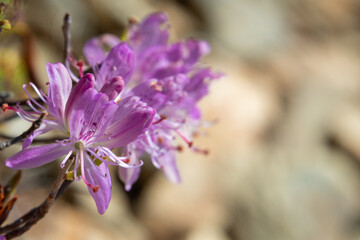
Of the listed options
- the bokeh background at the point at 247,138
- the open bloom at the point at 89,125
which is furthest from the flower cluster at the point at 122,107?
the bokeh background at the point at 247,138

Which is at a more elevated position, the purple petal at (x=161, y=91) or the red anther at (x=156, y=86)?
the red anther at (x=156, y=86)

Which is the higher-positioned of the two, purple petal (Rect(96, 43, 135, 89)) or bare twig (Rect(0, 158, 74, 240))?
purple petal (Rect(96, 43, 135, 89))

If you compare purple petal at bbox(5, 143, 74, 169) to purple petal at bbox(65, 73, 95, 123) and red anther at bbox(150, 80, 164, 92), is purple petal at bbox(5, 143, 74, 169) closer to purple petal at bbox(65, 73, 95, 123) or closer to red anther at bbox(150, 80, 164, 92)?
purple petal at bbox(65, 73, 95, 123)

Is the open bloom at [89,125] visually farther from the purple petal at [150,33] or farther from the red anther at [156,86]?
the purple petal at [150,33]

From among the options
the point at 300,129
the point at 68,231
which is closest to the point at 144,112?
the point at 68,231

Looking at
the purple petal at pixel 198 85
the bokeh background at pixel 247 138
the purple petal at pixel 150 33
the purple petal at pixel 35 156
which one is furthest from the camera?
the bokeh background at pixel 247 138

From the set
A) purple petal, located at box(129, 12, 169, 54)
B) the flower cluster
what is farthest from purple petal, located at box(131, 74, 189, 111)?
purple petal, located at box(129, 12, 169, 54)

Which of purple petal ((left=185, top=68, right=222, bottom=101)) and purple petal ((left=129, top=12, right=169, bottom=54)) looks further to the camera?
purple petal ((left=129, top=12, right=169, bottom=54))
